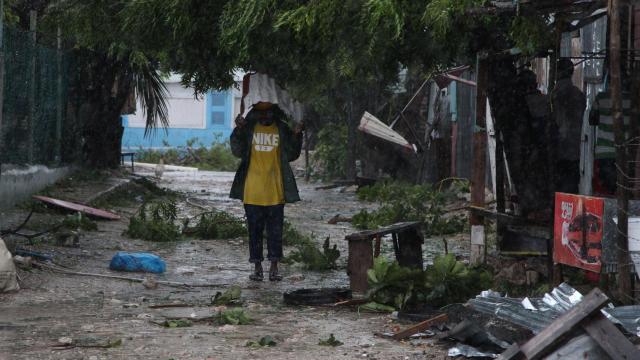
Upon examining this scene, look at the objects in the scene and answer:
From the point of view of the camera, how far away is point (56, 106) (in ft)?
59.7

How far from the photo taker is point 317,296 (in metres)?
8.79

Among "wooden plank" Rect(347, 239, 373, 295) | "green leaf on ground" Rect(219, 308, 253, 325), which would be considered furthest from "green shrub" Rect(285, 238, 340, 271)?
"green leaf on ground" Rect(219, 308, 253, 325)

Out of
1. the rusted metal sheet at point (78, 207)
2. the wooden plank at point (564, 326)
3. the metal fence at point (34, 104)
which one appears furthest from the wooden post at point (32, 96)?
the wooden plank at point (564, 326)

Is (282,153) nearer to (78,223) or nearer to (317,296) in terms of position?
(317,296)

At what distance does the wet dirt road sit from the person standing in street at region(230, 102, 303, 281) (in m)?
0.43

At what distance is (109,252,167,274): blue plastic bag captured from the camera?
35.1 ft

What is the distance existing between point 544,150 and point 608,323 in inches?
210

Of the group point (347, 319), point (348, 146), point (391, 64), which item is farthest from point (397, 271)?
point (348, 146)

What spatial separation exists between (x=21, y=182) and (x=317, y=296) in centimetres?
756

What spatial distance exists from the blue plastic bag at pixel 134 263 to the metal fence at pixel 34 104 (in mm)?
3185

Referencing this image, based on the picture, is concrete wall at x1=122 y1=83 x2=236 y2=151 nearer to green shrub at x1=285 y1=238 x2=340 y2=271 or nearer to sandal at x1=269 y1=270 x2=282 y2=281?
green shrub at x1=285 y1=238 x2=340 y2=271

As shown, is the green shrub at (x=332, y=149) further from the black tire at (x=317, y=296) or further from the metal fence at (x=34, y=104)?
the black tire at (x=317, y=296)

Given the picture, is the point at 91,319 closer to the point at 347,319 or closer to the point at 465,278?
the point at 347,319

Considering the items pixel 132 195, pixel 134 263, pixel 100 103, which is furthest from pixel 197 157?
pixel 134 263
